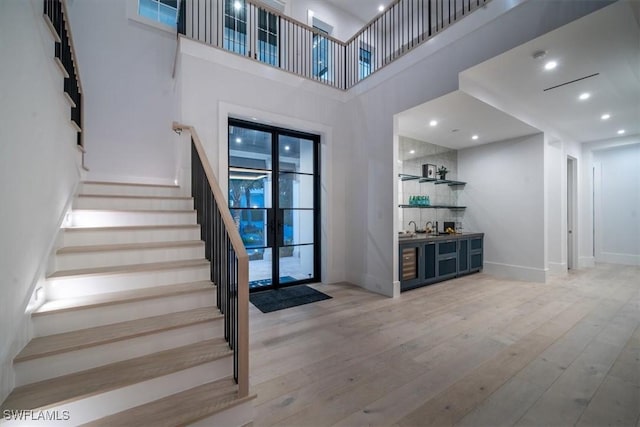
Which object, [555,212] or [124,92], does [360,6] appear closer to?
[124,92]

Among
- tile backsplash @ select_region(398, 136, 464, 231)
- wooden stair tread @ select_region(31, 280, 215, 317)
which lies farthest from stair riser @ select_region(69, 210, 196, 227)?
tile backsplash @ select_region(398, 136, 464, 231)

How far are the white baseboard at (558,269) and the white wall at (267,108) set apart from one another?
403 centimetres

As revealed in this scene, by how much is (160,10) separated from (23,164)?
14.9ft

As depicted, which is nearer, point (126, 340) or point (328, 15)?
point (126, 340)

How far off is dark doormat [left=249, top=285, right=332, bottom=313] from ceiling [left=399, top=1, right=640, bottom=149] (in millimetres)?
2918

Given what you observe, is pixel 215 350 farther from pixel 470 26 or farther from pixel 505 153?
pixel 505 153

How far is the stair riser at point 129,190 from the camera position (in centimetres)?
296

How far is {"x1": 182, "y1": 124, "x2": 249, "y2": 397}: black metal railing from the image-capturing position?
1.55m

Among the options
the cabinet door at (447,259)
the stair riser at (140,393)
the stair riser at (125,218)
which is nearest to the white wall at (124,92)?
the stair riser at (125,218)

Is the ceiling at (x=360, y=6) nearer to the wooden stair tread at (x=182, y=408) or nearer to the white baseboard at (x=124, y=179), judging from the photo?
the white baseboard at (x=124, y=179)

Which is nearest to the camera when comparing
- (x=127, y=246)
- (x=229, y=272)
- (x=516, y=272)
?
(x=229, y=272)

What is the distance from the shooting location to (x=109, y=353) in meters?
1.59

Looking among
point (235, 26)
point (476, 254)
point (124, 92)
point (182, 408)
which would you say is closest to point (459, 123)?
point (476, 254)

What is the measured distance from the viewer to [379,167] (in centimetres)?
404
